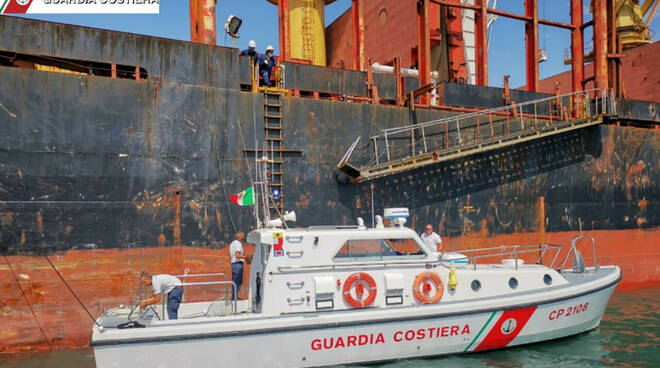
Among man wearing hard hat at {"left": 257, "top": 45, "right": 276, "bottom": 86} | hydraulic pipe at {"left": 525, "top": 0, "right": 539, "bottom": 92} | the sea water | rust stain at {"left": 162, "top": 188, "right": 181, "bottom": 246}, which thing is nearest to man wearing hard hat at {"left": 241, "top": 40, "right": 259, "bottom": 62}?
man wearing hard hat at {"left": 257, "top": 45, "right": 276, "bottom": 86}

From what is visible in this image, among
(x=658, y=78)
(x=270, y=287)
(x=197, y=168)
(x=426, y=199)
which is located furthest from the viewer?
(x=658, y=78)

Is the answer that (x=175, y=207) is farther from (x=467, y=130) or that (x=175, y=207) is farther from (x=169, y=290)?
(x=467, y=130)

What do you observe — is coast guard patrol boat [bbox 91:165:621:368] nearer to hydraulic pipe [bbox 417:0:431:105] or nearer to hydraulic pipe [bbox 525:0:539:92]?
hydraulic pipe [bbox 417:0:431:105]

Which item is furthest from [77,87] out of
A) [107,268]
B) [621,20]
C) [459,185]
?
[621,20]

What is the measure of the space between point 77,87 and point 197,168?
2.57m

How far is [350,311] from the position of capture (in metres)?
Answer: 6.95

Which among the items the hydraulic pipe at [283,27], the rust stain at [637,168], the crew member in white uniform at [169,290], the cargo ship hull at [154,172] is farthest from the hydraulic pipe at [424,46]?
the crew member in white uniform at [169,290]

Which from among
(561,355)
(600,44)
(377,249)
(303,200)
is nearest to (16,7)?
(303,200)

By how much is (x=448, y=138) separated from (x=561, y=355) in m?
5.89

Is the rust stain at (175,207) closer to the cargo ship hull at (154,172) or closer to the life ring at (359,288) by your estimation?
the cargo ship hull at (154,172)

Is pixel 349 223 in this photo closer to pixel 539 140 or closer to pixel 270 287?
pixel 270 287

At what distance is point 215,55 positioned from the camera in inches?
398

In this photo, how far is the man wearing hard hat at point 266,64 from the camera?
10.3m

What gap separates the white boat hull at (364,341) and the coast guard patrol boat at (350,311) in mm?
15
